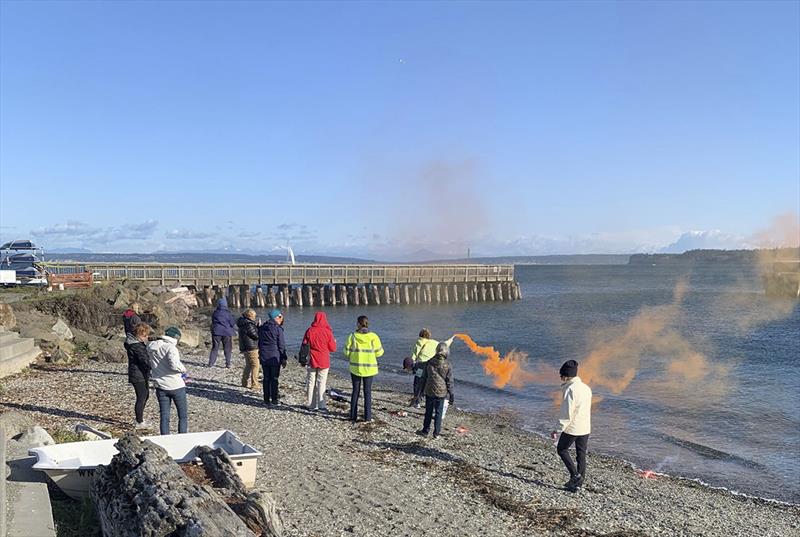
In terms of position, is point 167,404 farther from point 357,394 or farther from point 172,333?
point 357,394

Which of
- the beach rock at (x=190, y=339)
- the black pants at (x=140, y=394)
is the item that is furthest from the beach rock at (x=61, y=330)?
the black pants at (x=140, y=394)

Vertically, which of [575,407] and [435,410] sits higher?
[575,407]

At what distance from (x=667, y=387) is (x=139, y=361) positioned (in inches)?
782

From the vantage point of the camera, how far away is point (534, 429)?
16.3m

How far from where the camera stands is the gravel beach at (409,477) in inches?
318

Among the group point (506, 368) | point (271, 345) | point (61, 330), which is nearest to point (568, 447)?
point (271, 345)

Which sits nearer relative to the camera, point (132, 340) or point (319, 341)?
point (132, 340)

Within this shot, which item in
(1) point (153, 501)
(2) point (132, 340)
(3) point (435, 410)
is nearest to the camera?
(1) point (153, 501)

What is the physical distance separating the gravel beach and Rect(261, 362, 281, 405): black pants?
36 cm

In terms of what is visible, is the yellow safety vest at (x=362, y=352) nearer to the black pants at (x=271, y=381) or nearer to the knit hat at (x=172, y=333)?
the black pants at (x=271, y=381)

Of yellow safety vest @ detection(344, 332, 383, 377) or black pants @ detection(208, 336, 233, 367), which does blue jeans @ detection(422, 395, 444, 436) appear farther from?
black pants @ detection(208, 336, 233, 367)

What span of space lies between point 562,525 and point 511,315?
145 ft

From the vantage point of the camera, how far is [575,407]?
9117 millimetres

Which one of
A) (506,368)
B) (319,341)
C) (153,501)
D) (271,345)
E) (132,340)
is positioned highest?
(132,340)
